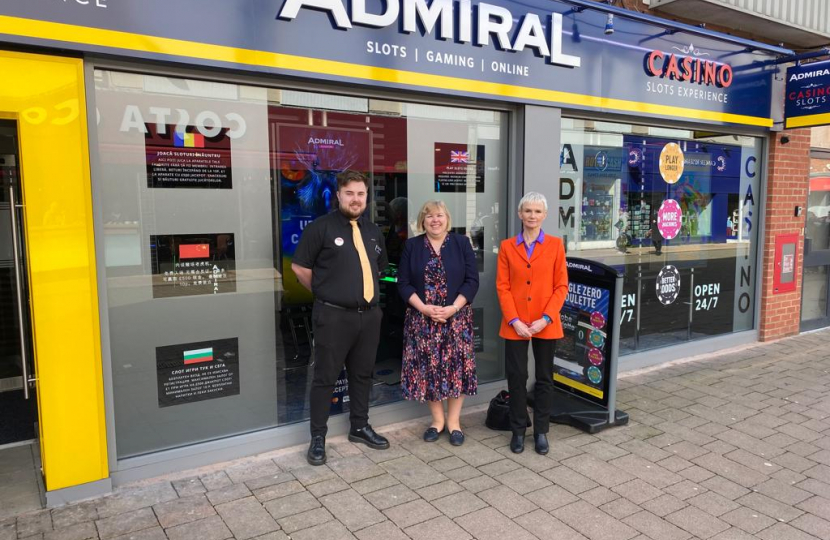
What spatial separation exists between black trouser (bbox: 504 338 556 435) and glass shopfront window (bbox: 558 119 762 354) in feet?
6.22

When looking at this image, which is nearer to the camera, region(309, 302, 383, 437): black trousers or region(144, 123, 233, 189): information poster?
region(144, 123, 233, 189): information poster

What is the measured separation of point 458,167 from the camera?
5.13m

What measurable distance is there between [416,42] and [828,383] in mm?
5074

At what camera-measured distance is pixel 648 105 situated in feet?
19.3

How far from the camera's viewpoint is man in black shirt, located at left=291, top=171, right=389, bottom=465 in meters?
3.93

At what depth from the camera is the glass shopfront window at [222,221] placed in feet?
12.1

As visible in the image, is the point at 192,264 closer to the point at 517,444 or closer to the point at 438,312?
the point at 438,312

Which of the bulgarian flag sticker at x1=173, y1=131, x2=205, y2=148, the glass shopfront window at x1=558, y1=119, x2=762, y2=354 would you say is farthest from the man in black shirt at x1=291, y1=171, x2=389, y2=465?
the glass shopfront window at x1=558, y1=119, x2=762, y2=354

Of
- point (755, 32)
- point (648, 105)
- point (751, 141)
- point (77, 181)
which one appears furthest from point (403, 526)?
point (755, 32)

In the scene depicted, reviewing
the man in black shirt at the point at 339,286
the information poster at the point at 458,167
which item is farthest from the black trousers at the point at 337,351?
the information poster at the point at 458,167

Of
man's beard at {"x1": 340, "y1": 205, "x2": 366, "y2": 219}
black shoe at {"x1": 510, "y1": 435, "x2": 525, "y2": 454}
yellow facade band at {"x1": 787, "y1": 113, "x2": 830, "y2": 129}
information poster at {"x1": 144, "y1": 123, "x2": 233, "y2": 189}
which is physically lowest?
black shoe at {"x1": 510, "y1": 435, "x2": 525, "y2": 454}

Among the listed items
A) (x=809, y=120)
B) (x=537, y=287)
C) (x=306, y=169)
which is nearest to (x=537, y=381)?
(x=537, y=287)

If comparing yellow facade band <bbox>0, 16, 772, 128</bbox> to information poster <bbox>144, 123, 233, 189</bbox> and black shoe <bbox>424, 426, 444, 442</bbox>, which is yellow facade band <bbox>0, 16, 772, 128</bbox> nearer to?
information poster <bbox>144, 123, 233, 189</bbox>

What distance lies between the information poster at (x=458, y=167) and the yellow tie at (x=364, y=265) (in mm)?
1241
